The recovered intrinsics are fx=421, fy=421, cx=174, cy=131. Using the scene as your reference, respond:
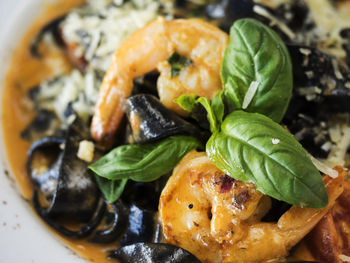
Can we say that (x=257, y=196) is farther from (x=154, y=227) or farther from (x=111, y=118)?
(x=111, y=118)

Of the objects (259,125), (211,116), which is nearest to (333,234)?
(259,125)

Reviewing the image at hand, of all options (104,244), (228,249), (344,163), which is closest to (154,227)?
(104,244)

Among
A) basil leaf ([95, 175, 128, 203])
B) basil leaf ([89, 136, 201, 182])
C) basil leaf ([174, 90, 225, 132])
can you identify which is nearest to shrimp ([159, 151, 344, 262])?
basil leaf ([89, 136, 201, 182])

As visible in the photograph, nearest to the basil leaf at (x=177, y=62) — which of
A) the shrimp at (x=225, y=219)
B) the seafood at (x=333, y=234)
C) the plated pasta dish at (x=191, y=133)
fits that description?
the plated pasta dish at (x=191, y=133)

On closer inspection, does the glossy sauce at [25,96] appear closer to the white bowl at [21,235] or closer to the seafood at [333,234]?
the white bowl at [21,235]

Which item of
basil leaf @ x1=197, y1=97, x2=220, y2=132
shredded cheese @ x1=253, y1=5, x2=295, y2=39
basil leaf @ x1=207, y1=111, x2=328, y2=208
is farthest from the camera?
shredded cheese @ x1=253, y1=5, x2=295, y2=39

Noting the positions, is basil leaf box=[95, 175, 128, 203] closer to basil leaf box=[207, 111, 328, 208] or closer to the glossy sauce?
the glossy sauce

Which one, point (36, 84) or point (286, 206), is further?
point (36, 84)

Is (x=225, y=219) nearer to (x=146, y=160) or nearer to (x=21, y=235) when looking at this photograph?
(x=146, y=160)
